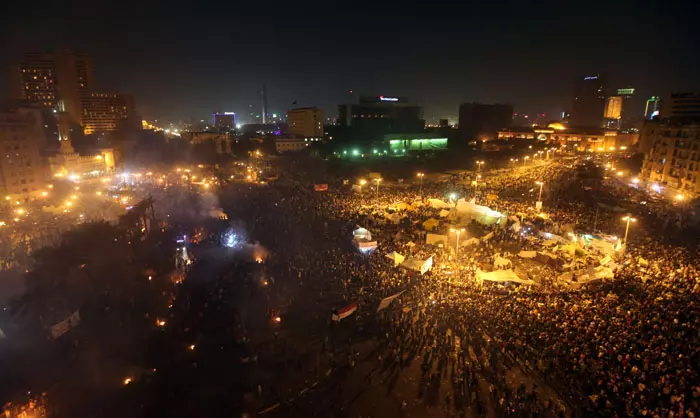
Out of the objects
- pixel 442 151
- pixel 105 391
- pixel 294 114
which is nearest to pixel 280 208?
pixel 105 391

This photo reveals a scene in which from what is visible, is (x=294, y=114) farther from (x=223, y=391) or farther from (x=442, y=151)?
(x=223, y=391)

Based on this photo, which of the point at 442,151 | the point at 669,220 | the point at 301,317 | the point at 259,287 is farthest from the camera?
the point at 442,151

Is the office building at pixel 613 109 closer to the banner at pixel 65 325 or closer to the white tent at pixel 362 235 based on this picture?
the white tent at pixel 362 235

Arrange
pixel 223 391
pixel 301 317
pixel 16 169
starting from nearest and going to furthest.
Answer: pixel 223 391
pixel 301 317
pixel 16 169

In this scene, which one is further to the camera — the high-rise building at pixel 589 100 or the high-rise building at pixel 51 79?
the high-rise building at pixel 589 100

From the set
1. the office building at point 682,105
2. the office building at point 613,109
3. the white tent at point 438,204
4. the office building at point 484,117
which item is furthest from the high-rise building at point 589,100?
the white tent at point 438,204

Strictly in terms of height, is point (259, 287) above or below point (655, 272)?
below

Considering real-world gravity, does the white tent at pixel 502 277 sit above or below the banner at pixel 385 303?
above
